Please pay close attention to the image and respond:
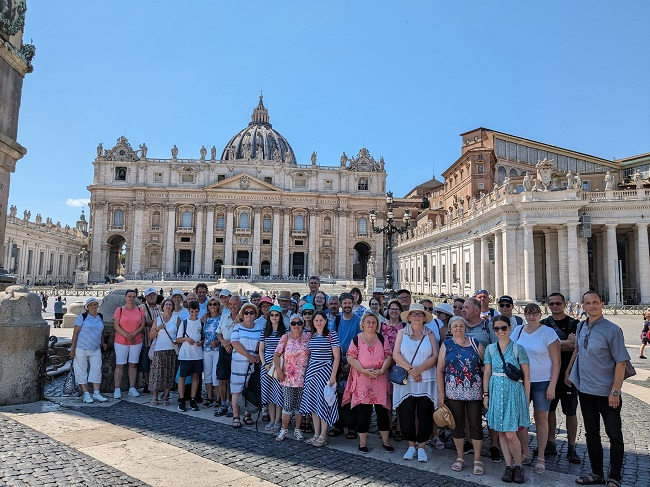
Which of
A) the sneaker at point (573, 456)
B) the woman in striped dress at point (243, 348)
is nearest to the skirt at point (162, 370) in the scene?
the woman in striped dress at point (243, 348)

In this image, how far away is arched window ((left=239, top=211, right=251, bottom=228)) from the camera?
64.9m

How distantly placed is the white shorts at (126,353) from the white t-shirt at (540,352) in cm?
592

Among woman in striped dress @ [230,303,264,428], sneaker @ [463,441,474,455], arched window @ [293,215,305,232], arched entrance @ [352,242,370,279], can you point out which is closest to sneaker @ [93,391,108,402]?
woman in striped dress @ [230,303,264,428]

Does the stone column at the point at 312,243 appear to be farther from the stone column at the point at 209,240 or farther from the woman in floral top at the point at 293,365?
the woman in floral top at the point at 293,365

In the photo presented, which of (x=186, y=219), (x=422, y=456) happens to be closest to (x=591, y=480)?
(x=422, y=456)

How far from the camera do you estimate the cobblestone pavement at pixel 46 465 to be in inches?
151

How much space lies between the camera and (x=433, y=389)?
16.2 ft

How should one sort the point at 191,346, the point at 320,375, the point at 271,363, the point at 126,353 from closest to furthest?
the point at 320,375 < the point at 271,363 < the point at 191,346 < the point at 126,353

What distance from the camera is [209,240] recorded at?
2494 inches

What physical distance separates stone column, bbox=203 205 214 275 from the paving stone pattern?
58.6 metres

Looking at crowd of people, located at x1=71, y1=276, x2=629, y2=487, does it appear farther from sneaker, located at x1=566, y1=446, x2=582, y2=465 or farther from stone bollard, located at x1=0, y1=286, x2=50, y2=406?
stone bollard, located at x1=0, y1=286, x2=50, y2=406

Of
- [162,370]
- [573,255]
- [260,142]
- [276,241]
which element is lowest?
[162,370]

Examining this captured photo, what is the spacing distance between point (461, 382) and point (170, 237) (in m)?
62.7

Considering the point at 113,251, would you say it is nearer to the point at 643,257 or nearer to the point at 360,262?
the point at 360,262
